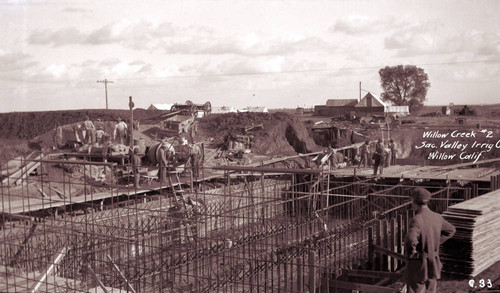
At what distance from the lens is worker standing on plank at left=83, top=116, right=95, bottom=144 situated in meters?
23.1

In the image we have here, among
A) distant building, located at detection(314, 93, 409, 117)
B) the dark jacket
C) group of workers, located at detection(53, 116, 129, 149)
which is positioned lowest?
the dark jacket

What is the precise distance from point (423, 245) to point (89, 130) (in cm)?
1992

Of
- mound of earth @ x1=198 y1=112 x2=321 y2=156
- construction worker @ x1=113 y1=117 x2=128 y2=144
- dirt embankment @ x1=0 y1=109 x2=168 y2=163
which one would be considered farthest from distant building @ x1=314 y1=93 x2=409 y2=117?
construction worker @ x1=113 y1=117 x2=128 y2=144

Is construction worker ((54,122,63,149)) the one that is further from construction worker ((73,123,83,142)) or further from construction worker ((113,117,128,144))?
construction worker ((113,117,128,144))

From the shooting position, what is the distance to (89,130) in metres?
23.4

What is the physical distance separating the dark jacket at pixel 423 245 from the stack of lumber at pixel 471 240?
12.6 ft

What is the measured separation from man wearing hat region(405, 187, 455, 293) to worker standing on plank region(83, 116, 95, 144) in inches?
751

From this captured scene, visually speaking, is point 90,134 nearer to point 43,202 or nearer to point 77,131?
point 77,131

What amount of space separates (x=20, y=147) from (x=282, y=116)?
1935 cm

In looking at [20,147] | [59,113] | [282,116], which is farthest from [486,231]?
[59,113]

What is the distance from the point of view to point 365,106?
54500 mm

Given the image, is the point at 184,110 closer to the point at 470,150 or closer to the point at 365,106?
the point at 470,150

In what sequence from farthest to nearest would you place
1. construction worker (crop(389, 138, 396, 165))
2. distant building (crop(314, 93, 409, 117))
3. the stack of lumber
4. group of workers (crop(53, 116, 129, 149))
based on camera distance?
distant building (crop(314, 93, 409, 117))
construction worker (crop(389, 138, 396, 165))
group of workers (crop(53, 116, 129, 149))
the stack of lumber

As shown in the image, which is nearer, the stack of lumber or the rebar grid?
the rebar grid
